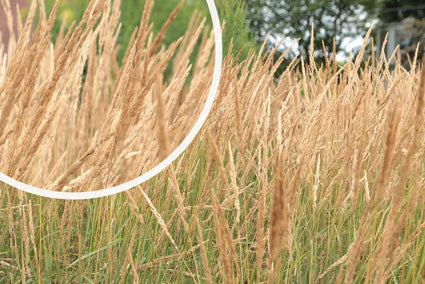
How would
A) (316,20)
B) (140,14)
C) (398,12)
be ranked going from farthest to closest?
(398,12) < (316,20) < (140,14)

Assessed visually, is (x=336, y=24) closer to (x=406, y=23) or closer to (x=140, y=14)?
(x=406, y=23)

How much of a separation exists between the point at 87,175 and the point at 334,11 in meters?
9.01

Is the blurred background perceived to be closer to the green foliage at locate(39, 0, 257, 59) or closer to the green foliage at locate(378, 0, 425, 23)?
the green foliage at locate(378, 0, 425, 23)

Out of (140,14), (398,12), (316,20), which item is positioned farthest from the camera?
(398,12)

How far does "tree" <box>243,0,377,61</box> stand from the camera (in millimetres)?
8391

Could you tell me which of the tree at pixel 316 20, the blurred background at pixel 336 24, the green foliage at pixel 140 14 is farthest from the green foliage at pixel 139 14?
the tree at pixel 316 20
